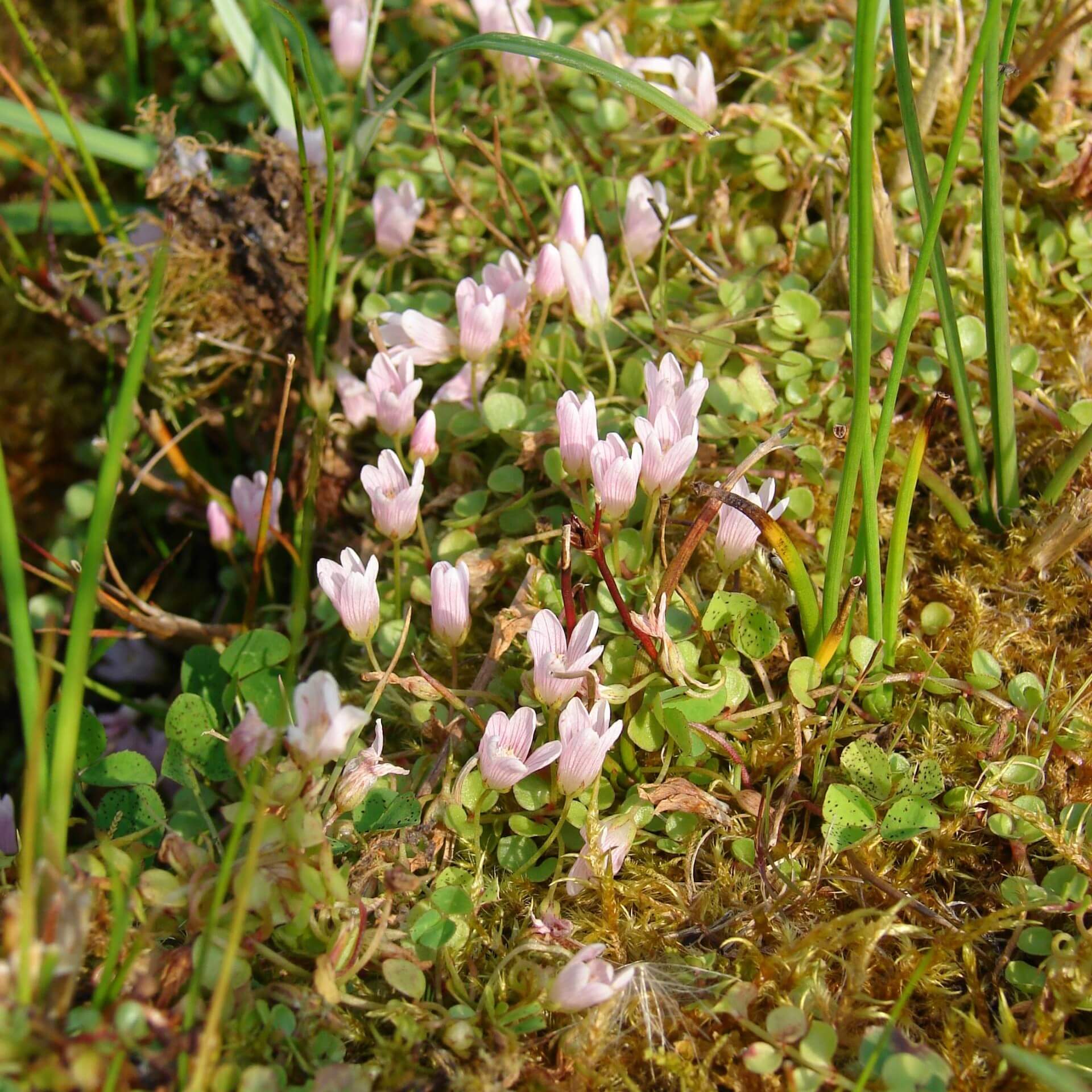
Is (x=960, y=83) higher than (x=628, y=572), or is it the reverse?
(x=960, y=83)

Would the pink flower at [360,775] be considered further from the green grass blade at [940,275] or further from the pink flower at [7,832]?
the green grass blade at [940,275]

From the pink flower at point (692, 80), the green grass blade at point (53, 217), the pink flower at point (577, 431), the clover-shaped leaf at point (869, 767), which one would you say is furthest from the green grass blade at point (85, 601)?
the green grass blade at point (53, 217)

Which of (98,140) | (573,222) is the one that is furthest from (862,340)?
(98,140)

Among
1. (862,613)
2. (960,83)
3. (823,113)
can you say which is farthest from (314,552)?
(960,83)

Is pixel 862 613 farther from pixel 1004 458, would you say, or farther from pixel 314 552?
pixel 314 552

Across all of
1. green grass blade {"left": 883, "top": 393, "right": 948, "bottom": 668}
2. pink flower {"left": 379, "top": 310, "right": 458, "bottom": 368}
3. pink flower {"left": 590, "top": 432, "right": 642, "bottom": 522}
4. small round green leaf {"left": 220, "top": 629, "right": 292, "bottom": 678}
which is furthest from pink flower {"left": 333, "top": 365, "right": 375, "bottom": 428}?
green grass blade {"left": 883, "top": 393, "right": 948, "bottom": 668}

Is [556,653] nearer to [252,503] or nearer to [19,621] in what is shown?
[19,621]

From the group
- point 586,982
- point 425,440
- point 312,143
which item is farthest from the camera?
point 312,143
